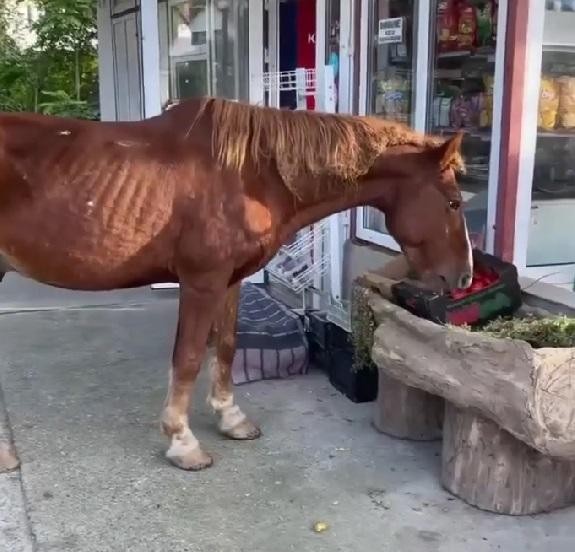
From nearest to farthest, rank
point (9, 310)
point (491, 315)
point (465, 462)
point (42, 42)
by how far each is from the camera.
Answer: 1. point (465, 462)
2. point (491, 315)
3. point (9, 310)
4. point (42, 42)

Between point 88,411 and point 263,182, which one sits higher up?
point 263,182

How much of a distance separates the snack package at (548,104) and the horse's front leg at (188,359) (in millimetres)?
1638

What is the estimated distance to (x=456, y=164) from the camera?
3076 millimetres

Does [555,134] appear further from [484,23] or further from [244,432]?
[244,432]

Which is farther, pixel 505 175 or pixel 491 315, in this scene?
pixel 505 175

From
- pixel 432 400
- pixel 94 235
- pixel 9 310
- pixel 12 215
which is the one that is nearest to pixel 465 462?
pixel 432 400

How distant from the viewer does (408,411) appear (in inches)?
139

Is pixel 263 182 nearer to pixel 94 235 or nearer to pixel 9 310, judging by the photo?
pixel 94 235

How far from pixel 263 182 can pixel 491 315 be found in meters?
1.03

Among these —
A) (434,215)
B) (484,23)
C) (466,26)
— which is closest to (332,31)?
(466,26)

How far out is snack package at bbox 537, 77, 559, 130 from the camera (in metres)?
3.69

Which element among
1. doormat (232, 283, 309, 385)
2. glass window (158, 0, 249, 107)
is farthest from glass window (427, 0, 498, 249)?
glass window (158, 0, 249, 107)

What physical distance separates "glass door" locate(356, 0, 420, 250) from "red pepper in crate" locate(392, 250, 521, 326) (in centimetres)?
104

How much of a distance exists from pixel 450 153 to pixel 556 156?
107 centimetres
